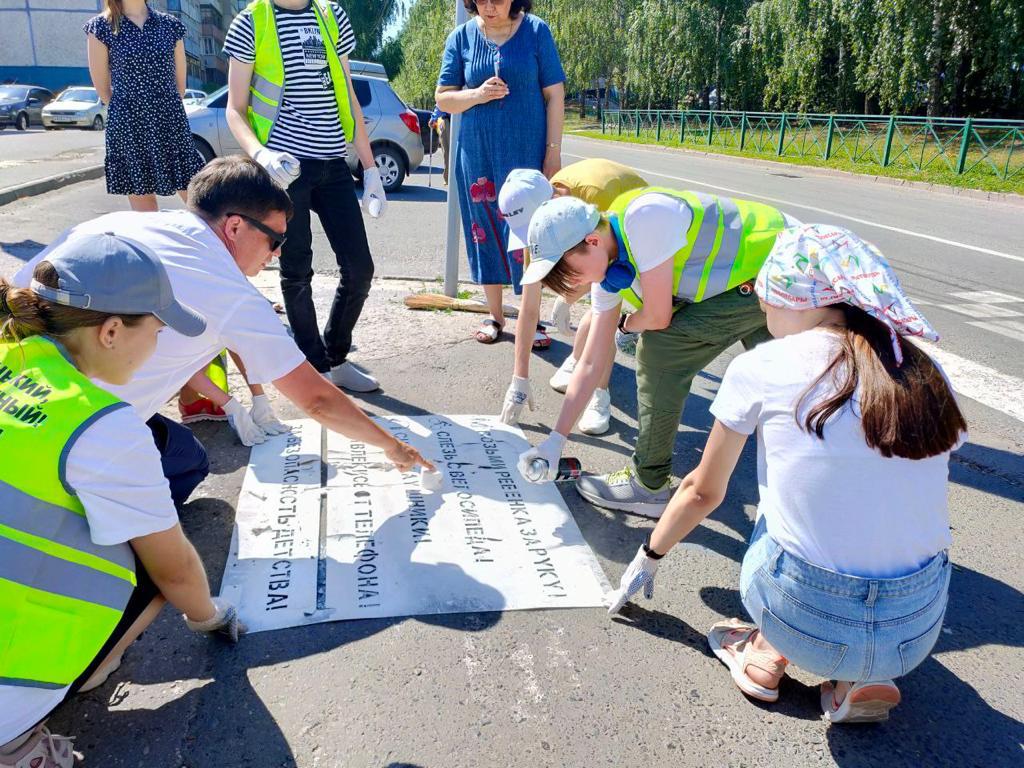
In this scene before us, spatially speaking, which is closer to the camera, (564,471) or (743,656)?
(743,656)

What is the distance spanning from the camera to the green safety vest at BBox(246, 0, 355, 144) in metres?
3.28

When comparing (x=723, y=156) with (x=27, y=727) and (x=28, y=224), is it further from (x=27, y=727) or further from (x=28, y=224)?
(x=27, y=727)

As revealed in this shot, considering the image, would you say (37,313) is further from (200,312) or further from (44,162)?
(44,162)

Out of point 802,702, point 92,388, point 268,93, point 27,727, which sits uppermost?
point 268,93

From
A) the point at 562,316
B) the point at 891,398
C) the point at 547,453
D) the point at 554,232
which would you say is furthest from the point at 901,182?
the point at 891,398

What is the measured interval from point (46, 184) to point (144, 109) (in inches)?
260

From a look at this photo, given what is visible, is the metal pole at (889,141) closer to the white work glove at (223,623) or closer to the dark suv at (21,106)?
the white work glove at (223,623)

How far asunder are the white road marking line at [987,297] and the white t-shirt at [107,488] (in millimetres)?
6180

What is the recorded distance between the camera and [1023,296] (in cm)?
614

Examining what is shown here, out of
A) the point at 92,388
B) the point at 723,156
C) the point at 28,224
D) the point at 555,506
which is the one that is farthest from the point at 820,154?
the point at 92,388

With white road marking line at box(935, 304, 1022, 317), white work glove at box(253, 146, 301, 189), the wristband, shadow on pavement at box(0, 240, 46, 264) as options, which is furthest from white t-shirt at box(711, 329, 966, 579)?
shadow on pavement at box(0, 240, 46, 264)

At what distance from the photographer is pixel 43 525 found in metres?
1.38

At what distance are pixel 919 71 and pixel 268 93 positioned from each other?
21.0 metres

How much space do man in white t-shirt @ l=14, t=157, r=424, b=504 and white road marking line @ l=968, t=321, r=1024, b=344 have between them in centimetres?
444
